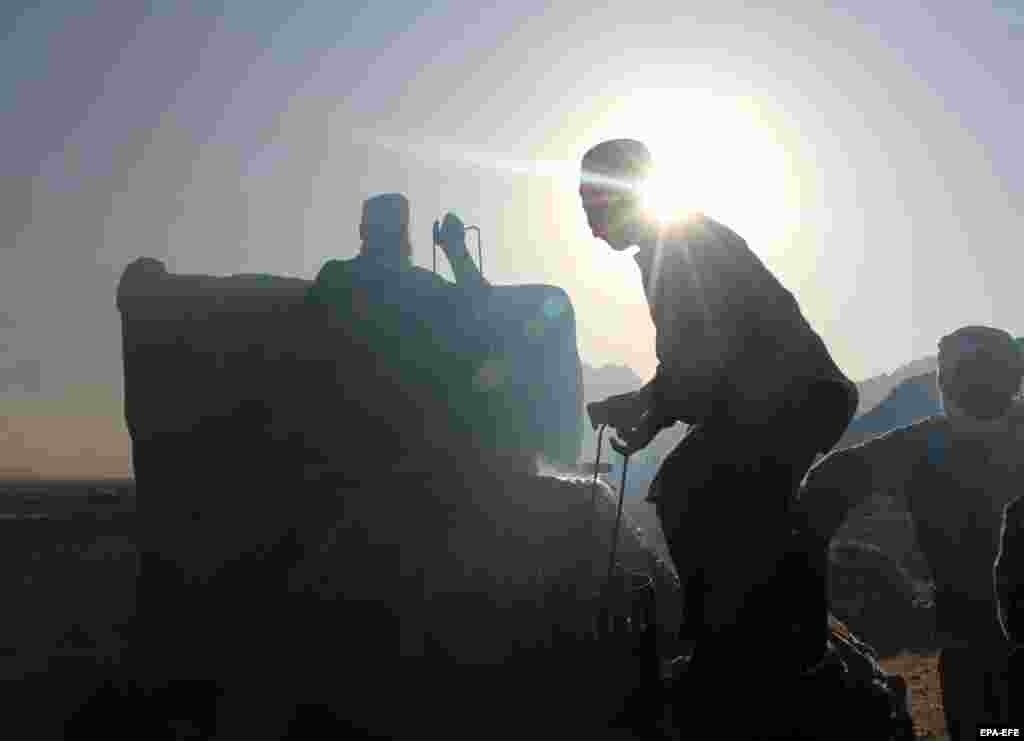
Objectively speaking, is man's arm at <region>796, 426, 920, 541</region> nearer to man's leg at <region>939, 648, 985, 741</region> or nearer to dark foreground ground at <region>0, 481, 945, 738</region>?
man's leg at <region>939, 648, 985, 741</region>

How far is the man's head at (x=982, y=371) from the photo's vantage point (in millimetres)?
4180

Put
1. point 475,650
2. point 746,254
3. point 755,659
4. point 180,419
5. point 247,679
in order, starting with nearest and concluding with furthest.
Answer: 1. point 755,659
2. point 746,254
3. point 475,650
4. point 247,679
5. point 180,419

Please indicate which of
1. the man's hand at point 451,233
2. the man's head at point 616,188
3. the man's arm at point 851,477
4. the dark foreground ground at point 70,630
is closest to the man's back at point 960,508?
the man's arm at point 851,477

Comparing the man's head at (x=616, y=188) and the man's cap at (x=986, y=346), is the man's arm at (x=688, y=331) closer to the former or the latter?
the man's head at (x=616, y=188)

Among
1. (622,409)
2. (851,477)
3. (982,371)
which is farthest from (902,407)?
(622,409)

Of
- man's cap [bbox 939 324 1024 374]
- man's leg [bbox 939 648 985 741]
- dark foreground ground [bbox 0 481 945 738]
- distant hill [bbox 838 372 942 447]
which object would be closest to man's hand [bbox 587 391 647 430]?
man's cap [bbox 939 324 1024 374]

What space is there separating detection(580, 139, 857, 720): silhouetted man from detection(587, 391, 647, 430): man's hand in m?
0.12

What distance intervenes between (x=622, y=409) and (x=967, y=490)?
215cm

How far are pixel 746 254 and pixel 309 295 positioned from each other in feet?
21.0

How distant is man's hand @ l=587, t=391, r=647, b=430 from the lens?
133 inches

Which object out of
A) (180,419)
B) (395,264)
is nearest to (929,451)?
(395,264)

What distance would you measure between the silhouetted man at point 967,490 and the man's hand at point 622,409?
133 cm

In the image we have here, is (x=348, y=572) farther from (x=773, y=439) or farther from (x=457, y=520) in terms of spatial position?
(x=773, y=439)

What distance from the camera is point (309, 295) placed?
28.7 feet
